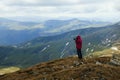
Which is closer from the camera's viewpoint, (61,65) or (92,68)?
(92,68)

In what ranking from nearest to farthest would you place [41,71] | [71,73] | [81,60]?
[71,73] < [41,71] < [81,60]

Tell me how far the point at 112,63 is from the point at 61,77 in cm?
1430

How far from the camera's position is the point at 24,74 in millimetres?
51406

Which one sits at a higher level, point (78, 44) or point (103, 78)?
point (78, 44)

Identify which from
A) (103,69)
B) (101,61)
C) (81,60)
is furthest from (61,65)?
(103,69)

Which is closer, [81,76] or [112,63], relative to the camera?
[81,76]

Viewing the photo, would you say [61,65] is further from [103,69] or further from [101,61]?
[103,69]

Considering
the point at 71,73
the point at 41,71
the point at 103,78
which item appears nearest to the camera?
the point at 103,78

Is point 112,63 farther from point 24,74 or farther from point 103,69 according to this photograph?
point 24,74

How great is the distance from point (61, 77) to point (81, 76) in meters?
3.16

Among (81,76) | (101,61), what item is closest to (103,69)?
(81,76)

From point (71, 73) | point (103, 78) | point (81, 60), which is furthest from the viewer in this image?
point (81, 60)

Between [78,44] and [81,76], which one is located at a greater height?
[78,44]

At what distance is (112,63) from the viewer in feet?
173
